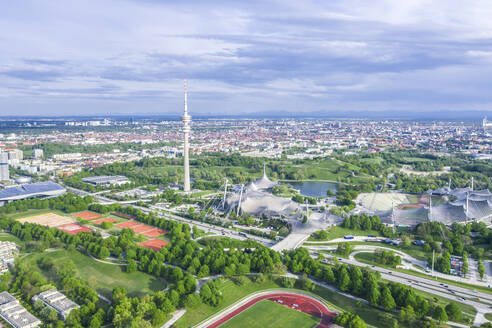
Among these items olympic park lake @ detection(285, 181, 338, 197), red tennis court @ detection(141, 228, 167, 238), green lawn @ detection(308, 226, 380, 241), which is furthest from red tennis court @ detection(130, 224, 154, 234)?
olympic park lake @ detection(285, 181, 338, 197)

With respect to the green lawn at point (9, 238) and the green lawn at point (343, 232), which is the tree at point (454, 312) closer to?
Answer: the green lawn at point (343, 232)

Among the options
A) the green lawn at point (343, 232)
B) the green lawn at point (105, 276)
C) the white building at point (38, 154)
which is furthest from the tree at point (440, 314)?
the white building at point (38, 154)

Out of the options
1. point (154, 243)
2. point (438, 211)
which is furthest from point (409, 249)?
point (154, 243)

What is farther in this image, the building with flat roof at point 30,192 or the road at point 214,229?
the building with flat roof at point 30,192

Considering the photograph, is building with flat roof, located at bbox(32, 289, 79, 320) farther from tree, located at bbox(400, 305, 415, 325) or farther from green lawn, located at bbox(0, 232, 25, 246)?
tree, located at bbox(400, 305, 415, 325)

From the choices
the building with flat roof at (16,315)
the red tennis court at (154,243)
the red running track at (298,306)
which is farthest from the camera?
the red tennis court at (154,243)

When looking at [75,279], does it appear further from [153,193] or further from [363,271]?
[153,193]

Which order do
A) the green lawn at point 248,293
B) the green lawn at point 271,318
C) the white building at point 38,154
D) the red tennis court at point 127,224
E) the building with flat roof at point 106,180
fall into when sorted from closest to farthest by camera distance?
the green lawn at point 271,318 < the green lawn at point 248,293 < the red tennis court at point 127,224 < the building with flat roof at point 106,180 < the white building at point 38,154

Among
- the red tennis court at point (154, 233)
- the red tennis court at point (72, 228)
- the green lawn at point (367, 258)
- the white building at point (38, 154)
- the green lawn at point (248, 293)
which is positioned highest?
the white building at point (38, 154)
